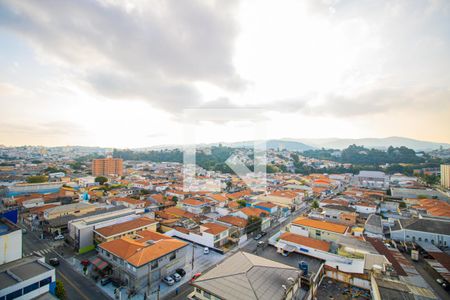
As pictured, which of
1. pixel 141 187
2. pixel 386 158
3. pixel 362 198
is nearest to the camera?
pixel 362 198

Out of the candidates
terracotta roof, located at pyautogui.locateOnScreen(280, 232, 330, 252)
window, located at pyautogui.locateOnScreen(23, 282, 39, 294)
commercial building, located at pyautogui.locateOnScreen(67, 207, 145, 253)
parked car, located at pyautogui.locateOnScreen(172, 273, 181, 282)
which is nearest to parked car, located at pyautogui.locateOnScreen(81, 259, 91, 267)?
commercial building, located at pyautogui.locateOnScreen(67, 207, 145, 253)

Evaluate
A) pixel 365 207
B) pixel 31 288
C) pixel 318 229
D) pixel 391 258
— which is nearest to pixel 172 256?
pixel 31 288

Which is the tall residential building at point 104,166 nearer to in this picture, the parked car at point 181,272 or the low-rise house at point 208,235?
the low-rise house at point 208,235

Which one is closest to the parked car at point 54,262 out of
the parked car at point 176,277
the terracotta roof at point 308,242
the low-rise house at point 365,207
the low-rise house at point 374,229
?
the parked car at point 176,277

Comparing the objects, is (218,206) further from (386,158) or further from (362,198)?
(386,158)

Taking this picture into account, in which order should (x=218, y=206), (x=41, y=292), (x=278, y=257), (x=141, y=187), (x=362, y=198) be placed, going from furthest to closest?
(x=141, y=187) → (x=362, y=198) → (x=218, y=206) → (x=278, y=257) → (x=41, y=292)

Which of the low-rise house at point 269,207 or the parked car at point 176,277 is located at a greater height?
the low-rise house at point 269,207

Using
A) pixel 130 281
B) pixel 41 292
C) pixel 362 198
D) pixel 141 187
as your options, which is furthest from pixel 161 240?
pixel 362 198
